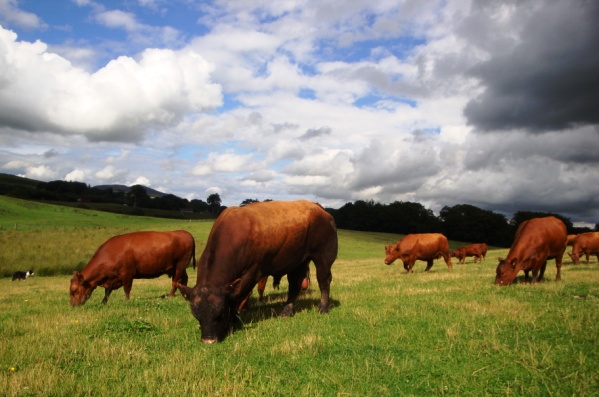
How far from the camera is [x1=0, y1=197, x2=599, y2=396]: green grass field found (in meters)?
4.87

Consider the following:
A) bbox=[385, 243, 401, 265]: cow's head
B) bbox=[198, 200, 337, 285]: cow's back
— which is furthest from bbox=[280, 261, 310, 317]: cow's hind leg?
bbox=[385, 243, 401, 265]: cow's head

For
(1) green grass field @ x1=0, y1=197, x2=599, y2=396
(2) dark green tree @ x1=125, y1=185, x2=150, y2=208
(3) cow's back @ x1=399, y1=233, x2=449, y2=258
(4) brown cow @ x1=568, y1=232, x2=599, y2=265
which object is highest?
(2) dark green tree @ x1=125, y1=185, x2=150, y2=208

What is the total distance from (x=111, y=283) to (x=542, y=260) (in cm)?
1445

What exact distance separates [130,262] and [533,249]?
1352cm

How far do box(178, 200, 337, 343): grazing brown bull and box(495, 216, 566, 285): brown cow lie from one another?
6.69 m

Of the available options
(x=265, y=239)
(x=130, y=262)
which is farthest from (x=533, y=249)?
(x=130, y=262)

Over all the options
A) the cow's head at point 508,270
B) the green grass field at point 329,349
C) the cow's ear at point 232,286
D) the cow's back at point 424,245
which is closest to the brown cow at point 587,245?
the cow's back at point 424,245

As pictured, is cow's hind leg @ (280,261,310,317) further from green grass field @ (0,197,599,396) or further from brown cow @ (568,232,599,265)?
brown cow @ (568,232,599,265)

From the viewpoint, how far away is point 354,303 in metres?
10.7

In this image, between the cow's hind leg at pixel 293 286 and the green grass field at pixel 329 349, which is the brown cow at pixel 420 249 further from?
the cow's hind leg at pixel 293 286

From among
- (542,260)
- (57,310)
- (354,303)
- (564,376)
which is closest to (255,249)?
(354,303)

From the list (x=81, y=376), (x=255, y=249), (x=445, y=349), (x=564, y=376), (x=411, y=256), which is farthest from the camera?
(x=411, y=256)

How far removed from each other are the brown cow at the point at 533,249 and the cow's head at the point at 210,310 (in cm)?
986

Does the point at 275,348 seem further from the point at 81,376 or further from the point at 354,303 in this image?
the point at 354,303
